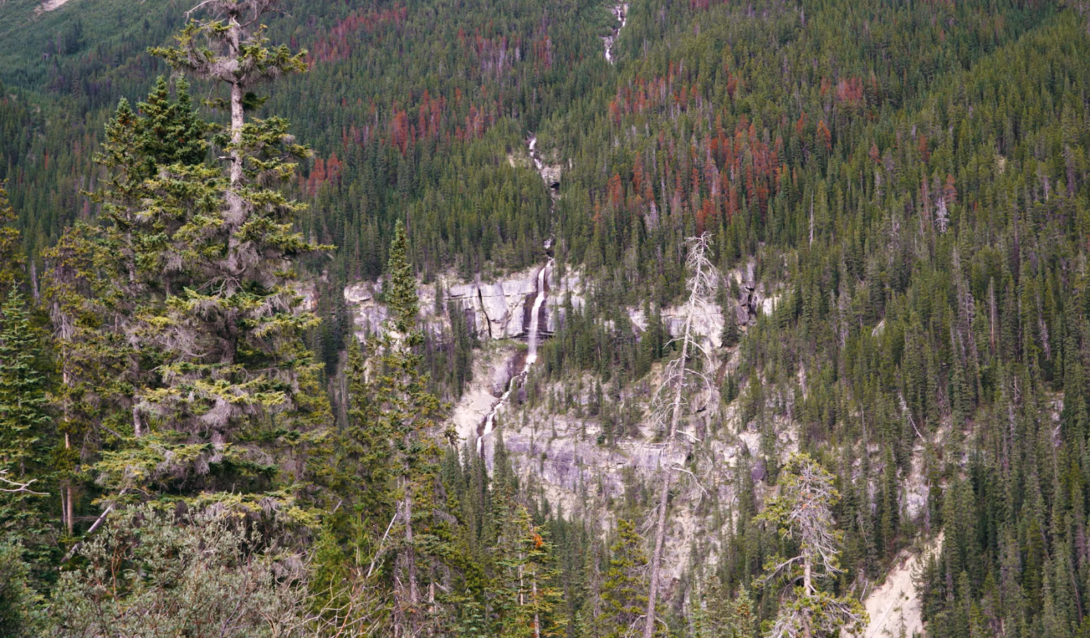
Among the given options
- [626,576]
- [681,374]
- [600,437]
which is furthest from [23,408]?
[600,437]

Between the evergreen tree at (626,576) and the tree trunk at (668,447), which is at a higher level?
the tree trunk at (668,447)

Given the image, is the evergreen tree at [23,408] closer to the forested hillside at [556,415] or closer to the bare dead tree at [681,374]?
the forested hillside at [556,415]

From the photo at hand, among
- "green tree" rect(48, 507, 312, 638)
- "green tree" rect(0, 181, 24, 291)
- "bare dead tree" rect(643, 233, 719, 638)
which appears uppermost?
"green tree" rect(0, 181, 24, 291)

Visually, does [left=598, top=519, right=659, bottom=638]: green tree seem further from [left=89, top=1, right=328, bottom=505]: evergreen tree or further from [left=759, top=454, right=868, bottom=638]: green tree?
[left=89, top=1, right=328, bottom=505]: evergreen tree

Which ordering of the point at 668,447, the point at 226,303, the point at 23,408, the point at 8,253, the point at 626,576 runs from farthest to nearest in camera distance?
the point at 626,576, the point at 8,253, the point at 23,408, the point at 668,447, the point at 226,303

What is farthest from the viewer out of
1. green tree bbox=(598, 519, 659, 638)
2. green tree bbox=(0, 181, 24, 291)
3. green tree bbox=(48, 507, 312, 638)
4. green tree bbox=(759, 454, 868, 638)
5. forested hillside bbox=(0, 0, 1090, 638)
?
green tree bbox=(598, 519, 659, 638)

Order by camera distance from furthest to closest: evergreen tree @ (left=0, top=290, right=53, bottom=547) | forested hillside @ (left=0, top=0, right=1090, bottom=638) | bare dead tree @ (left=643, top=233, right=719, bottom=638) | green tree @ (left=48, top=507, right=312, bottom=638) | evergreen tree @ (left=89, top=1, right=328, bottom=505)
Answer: evergreen tree @ (left=0, top=290, right=53, bottom=547) < bare dead tree @ (left=643, top=233, right=719, bottom=638) < forested hillside @ (left=0, top=0, right=1090, bottom=638) < evergreen tree @ (left=89, top=1, right=328, bottom=505) < green tree @ (left=48, top=507, right=312, bottom=638)

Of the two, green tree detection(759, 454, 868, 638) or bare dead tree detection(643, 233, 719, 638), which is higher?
bare dead tree detection(643, 233, 719, 638)

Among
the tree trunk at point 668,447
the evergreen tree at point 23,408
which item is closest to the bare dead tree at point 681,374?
the tree trunk at point 668,447

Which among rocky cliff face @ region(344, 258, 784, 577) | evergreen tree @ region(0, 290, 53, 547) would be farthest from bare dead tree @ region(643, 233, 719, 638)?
rocky cliff face @ region(344, 258, 784, 577)

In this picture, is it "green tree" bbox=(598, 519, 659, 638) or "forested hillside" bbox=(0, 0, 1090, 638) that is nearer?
"forested hillside" bbox=(0, 0, 1090, 638)

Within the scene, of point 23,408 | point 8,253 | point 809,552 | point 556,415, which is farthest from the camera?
point 556,415

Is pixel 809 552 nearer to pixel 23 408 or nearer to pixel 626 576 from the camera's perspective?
pixel 626 576

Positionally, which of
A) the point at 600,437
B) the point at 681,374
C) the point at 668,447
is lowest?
the point at 668,447
